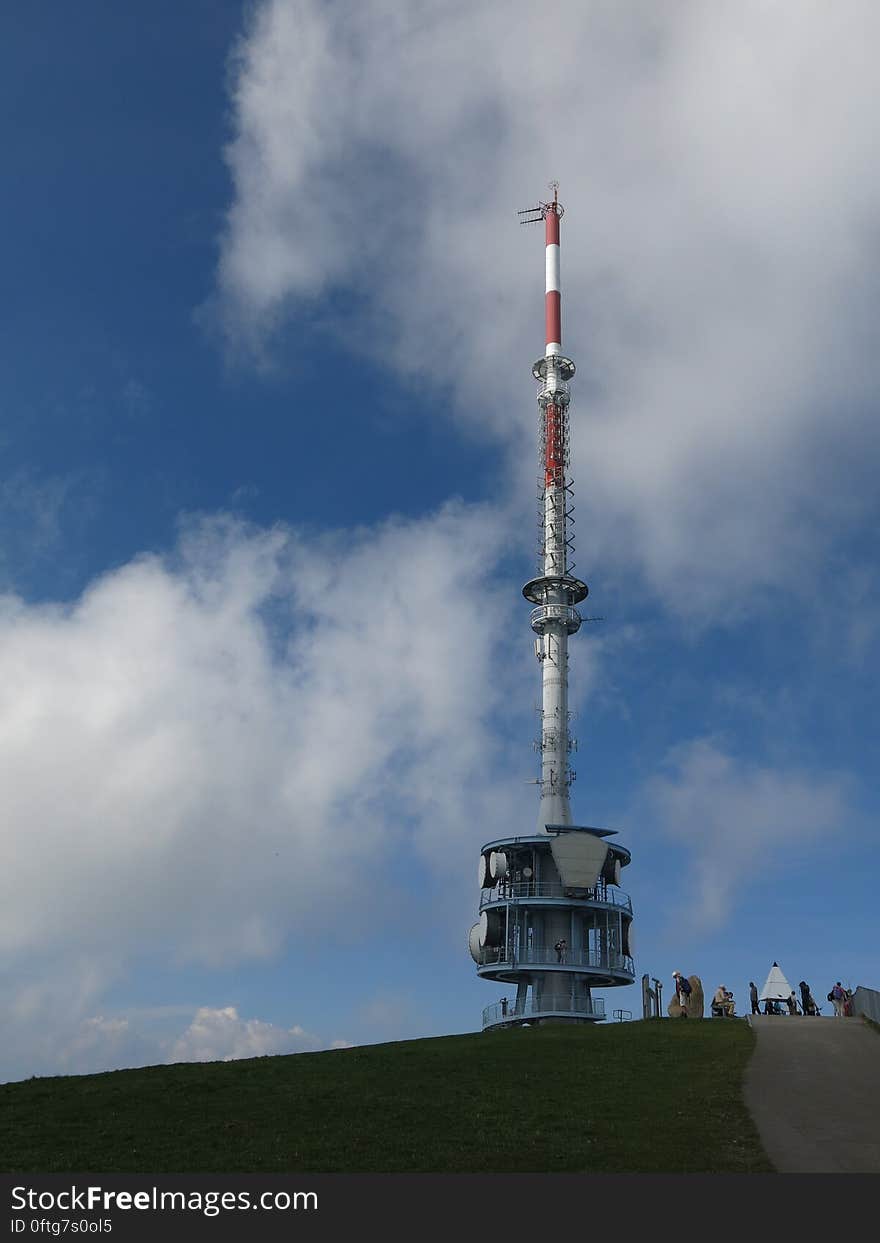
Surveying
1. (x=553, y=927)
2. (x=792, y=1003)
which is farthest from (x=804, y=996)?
(x=553, y=927)

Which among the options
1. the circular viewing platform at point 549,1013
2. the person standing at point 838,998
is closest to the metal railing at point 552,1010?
the circular viewing platform at point 549,1013

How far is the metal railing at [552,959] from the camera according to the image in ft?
215

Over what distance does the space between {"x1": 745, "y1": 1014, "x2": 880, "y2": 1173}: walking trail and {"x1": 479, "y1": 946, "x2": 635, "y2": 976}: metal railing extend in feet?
90.9

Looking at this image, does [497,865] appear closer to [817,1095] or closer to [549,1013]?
[549,1013]

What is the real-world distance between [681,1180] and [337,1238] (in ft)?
19.5

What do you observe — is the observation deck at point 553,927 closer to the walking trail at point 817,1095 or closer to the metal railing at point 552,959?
the metal railing at point 552,959

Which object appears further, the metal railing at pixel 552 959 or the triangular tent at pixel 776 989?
the metal railing at pixel 552 959

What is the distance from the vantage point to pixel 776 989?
49500 millimetres

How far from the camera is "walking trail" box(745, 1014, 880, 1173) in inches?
804

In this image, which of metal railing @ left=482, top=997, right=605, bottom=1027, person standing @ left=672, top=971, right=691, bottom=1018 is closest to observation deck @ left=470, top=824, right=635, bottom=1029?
metal railing @ left=482, top=997, right=605, bottom=1027

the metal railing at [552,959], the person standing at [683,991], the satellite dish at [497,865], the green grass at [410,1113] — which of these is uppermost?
the satellite dish at [497,865]

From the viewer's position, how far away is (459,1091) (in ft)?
88.5

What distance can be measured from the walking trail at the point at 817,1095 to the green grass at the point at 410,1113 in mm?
621

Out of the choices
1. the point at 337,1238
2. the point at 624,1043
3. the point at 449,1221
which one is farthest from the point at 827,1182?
the point at 624,1043
